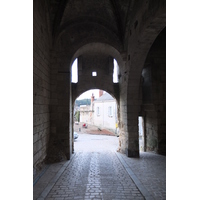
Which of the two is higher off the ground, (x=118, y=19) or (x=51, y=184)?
(x=118, y=19)

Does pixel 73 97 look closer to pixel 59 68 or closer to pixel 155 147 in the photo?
pixel 59 68

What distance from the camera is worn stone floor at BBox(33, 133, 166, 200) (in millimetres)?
4172

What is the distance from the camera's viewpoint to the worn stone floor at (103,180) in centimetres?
417

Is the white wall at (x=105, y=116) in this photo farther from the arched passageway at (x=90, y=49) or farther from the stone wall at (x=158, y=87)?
the arched passageway at (x=90, y=49)

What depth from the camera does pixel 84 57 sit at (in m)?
10.3

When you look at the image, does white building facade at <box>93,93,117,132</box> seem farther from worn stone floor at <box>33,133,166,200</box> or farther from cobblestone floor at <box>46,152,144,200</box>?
cobblestone floor at <box>46,152,144,200</box>

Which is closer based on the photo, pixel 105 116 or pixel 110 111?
pixel 110 111

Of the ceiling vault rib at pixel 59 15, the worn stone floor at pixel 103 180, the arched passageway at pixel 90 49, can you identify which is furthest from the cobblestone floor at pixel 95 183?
the ceiling vault rib at pixel 59 15

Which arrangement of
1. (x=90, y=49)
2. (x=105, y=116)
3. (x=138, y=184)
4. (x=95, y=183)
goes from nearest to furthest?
(x=138, y=184), (x=95, y=183), (x=90, y=49), (x=105, y=116)

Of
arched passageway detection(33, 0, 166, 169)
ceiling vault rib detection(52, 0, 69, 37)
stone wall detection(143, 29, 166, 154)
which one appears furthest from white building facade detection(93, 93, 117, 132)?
ceiling vault rib detection(52, 0, 69, 37)

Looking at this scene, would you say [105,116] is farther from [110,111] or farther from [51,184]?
[51,184]

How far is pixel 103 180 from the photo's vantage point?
5.07 metres

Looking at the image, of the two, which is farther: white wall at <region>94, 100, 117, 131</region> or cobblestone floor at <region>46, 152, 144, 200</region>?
white wall at <region>94, 100, 117, 131</region>

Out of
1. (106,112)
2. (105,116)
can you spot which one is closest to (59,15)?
(106,112)
